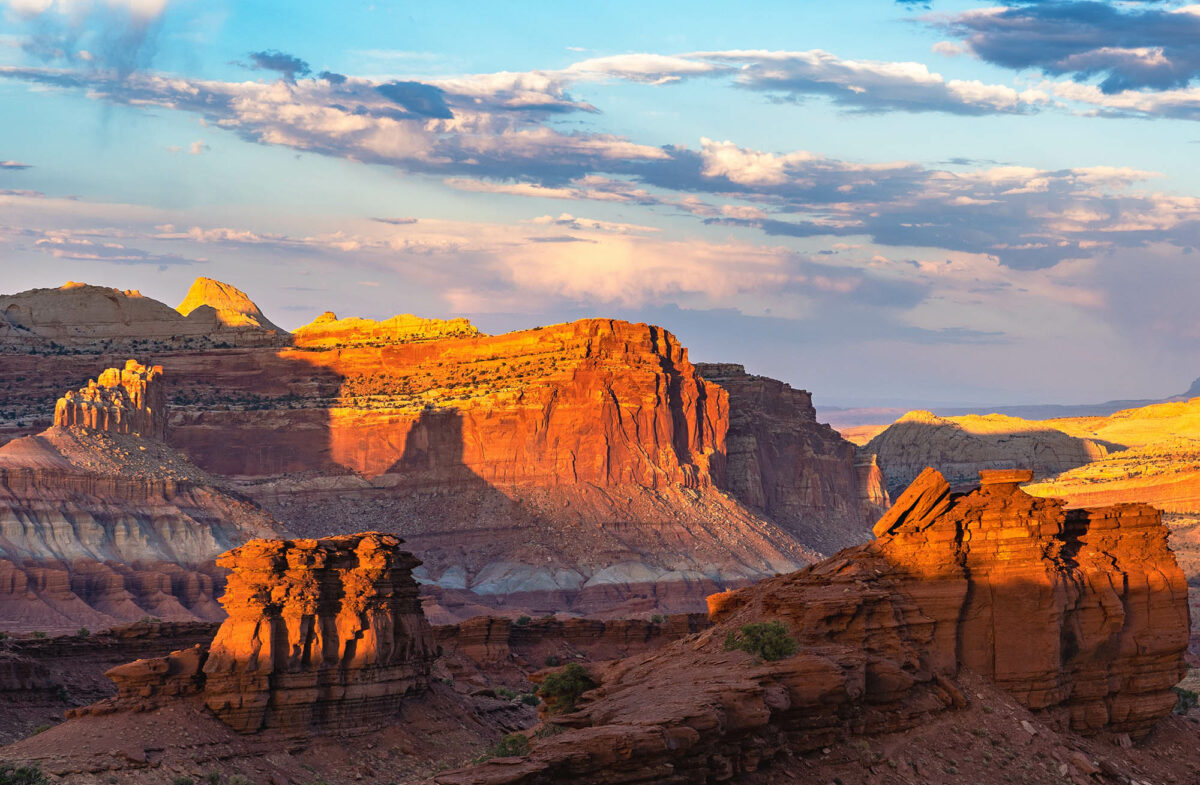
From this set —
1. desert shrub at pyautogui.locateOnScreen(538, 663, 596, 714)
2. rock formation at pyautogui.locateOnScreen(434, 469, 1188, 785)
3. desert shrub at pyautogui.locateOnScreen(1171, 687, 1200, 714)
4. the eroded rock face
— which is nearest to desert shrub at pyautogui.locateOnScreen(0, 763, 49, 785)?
the eroded rock face

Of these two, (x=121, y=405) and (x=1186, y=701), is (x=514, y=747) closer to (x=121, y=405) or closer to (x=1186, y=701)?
(x=1186, y=701)

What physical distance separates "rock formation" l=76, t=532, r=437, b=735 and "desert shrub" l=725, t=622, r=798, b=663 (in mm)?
20251

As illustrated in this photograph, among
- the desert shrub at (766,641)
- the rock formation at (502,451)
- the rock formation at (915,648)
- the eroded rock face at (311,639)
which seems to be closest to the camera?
the rock formation at (915,648)

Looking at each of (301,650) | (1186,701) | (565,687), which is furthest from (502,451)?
(565,687)

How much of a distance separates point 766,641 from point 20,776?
60.2ft

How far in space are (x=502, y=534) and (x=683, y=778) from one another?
406 feet

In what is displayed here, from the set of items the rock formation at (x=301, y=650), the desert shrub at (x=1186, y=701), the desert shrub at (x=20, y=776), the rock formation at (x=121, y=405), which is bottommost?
the desert shrub at (x=1186, y=701)

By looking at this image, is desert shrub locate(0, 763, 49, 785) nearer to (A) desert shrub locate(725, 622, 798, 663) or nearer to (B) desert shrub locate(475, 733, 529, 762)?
(B) desert shrub locate(475, 733, 529, 762)

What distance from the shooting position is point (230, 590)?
54781 mm

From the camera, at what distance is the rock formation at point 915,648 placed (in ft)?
102

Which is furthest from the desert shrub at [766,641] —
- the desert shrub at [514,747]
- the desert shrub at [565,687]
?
the desert shrub at [514,747]

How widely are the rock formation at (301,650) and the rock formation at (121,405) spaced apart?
254 feet

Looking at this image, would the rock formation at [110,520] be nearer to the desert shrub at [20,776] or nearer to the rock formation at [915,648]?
the desert shrub at [20,776]

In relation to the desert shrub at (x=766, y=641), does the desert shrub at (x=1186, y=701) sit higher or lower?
lower
